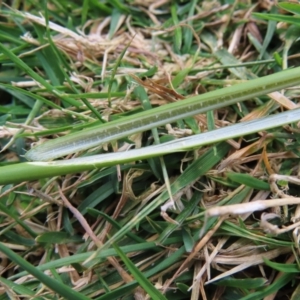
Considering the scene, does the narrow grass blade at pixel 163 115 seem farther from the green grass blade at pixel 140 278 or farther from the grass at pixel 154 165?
the green grass blade at pixel 140 278

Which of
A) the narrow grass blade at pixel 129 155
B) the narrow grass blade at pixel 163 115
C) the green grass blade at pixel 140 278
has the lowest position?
the green grass blade at pixel 140 278

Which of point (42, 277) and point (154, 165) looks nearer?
point (42, 277)

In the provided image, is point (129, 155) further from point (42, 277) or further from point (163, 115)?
point (42, 277)

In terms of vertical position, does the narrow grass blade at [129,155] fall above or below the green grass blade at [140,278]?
above

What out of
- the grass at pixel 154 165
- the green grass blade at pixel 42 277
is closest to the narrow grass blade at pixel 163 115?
the grass at pixel 154 165

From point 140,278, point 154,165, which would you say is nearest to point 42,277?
point 140,278

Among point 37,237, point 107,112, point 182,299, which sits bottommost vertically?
point 182,299

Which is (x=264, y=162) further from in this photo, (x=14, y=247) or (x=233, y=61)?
(x=14, y=247)

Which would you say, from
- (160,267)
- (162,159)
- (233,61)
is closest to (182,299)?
(160,267)
